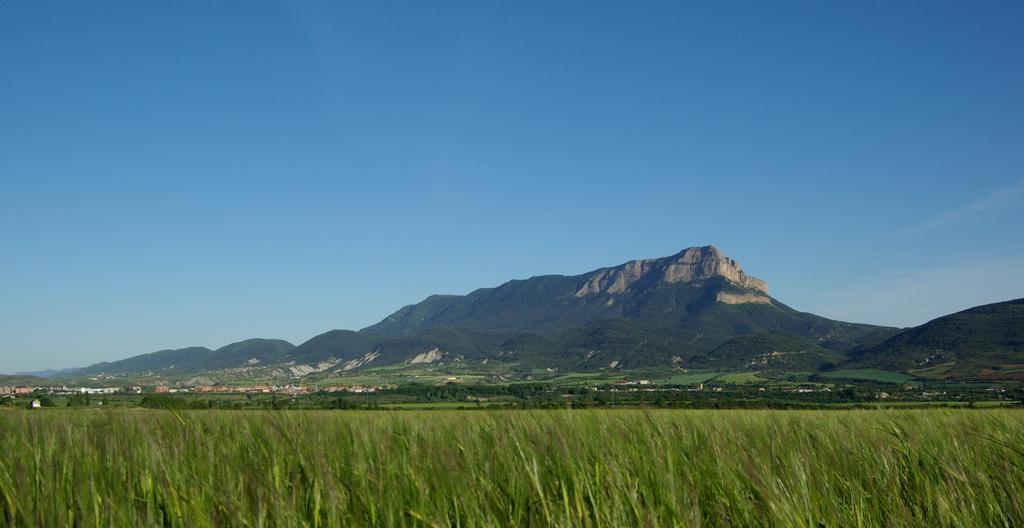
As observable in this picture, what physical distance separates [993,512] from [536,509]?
245 cm

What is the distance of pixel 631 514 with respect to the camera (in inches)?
119

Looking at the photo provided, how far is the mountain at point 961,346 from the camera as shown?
5576 inches

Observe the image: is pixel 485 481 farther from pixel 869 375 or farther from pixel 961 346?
pixel 961 346

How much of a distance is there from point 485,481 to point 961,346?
600 feet

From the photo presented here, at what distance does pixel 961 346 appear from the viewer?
157750 millimetres

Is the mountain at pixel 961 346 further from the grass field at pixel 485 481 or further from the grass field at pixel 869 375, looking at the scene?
the grass field at pixel 485 481

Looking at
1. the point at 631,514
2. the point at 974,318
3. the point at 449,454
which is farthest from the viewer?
the point at 974,318

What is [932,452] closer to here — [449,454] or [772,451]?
[772,451]

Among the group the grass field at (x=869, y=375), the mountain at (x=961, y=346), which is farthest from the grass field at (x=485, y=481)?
the mountain at (x=961, y=346)

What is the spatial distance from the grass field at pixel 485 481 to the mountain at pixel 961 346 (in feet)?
480

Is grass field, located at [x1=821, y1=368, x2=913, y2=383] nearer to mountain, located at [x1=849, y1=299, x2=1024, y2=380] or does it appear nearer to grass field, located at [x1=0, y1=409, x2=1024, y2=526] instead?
mountain, located at [x1=849, y1=299, x2=1024, y2=380]

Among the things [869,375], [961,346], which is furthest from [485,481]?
[961,346]

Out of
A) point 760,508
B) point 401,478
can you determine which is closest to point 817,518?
point 760,508

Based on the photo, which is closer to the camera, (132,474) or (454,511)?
(454,511)
